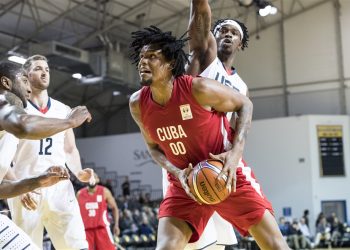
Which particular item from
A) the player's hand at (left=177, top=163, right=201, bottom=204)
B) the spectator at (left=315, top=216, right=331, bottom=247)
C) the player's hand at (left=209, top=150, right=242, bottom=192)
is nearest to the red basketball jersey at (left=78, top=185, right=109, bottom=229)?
the player's hand at (left=177, top=163, right=201, bottom=204)

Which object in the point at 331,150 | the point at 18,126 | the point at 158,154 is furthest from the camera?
the point at 331,150

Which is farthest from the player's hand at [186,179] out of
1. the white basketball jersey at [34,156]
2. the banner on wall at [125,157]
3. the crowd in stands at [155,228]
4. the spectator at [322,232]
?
the banner on wall at [125,157]

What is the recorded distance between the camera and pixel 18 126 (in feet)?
11.0

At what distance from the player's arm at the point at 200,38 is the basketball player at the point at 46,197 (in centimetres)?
148

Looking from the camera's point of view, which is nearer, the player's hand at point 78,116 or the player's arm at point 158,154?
the player's hand at point 78,116

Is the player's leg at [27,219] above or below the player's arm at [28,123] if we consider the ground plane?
below

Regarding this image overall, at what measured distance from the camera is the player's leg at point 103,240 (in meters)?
9.04

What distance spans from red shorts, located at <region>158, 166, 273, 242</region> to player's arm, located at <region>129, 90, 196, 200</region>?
0.15 metres

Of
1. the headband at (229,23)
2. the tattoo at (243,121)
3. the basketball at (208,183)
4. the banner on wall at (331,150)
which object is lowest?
the basketball at (208,183)

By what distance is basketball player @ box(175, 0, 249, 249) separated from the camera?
4531mm

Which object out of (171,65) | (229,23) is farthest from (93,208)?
(171,65)

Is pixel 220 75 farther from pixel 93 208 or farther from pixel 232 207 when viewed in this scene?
pixel 93 208

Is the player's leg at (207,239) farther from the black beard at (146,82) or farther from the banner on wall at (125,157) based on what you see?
the banner on wall at (125,157)

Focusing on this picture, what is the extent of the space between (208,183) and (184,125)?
1.71 feet
